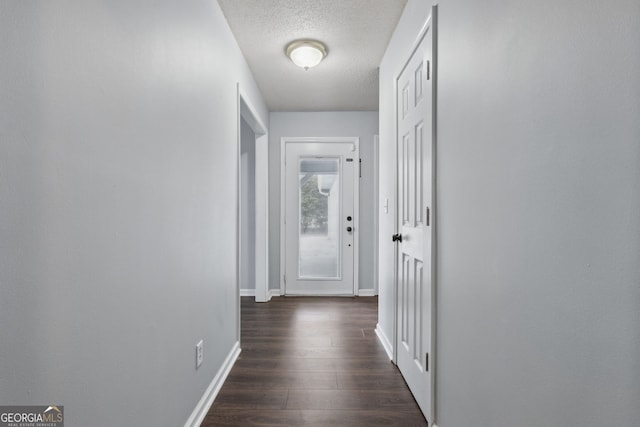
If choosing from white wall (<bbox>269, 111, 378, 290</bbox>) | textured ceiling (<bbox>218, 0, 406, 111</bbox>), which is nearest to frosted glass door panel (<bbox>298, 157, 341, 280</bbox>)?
white wall (<bbox>269, 111, 378, 290</bbox>)

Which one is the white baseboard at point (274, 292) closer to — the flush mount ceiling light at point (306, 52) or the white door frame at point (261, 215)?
the white door frame at point (261, 215)

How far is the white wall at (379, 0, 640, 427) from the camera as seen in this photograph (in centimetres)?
68

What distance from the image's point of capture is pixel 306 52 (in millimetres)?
2887

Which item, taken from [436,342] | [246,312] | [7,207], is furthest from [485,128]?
[246,312]

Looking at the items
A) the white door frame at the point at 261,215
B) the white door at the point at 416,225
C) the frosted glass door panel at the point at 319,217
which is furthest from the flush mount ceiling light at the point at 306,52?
the frosted glass door panel at the point at 319,217

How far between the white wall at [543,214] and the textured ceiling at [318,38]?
110 centimetres

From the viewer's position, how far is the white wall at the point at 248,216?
480cm

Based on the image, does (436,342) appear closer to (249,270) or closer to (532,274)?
(532,274)

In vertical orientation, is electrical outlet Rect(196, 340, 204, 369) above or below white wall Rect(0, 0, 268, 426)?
below

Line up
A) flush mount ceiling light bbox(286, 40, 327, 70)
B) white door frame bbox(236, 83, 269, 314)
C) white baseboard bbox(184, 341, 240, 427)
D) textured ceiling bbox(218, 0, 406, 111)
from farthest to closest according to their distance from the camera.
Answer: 1. white door frame bbox(236, 83, 269, 314)
2. flush mount ceiling light bbox(286, 40, 327, 70)
3. textured ceiling bbox(218, 0, 406, 111)
4. white baseboard bbox(184, 341, 240, 427)

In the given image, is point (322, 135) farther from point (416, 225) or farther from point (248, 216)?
point (416, 225)

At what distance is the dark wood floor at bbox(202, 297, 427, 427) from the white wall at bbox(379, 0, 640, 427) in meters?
0.63

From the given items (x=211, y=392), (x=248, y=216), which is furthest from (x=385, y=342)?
(x=248, y=216)

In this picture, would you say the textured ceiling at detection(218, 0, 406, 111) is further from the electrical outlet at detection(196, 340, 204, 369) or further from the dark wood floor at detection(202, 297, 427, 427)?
the dark wood floor at detection(202, 297, 427, 427)
